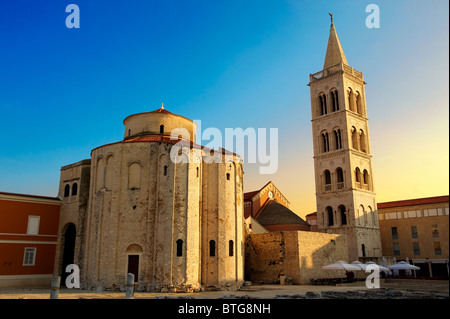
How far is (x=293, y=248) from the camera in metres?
33.9

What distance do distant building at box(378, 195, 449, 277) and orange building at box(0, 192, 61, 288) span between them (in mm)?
45618

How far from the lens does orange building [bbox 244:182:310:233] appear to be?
150 feet

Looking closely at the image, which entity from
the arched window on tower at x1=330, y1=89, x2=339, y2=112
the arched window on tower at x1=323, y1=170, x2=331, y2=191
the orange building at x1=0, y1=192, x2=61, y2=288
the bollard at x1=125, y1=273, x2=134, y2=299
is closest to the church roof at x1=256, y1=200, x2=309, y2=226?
the arched window on tower at x1=323, y1=170, x2=331, y2=191

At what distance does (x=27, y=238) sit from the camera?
33281mm

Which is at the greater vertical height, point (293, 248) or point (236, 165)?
point (236, 165)

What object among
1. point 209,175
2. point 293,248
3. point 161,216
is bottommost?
point 293,248

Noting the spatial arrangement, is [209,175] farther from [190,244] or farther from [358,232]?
[358,232]

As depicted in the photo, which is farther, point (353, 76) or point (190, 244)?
point (353, 76)

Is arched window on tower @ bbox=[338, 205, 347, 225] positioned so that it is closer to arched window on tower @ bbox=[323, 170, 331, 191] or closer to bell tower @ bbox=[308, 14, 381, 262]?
bell tower @ bbox=[308, 14, 381, 262]

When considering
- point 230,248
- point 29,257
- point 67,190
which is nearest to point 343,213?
point 230,248
